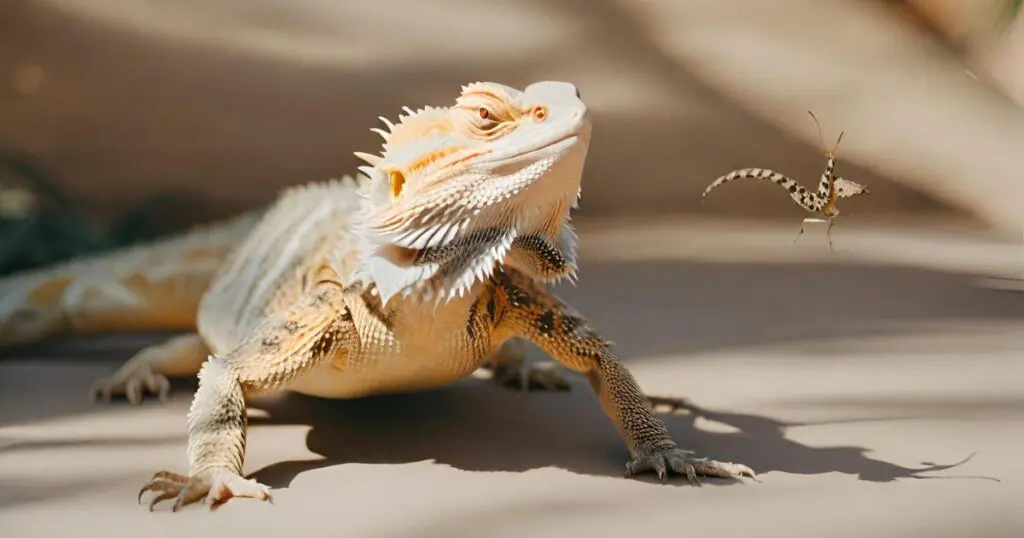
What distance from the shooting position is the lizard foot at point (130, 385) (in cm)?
337

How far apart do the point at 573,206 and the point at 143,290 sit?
208 centimetres

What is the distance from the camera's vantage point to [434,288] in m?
2.40

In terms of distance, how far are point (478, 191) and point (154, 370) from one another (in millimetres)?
1755

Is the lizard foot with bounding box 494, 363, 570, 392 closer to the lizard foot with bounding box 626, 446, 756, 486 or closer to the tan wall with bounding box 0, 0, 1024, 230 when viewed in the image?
the lizard foot with bounding box 626, 446, 756, 486

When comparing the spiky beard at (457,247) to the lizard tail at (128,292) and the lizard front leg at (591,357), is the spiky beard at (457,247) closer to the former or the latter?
the lizard front leg at (591,357)

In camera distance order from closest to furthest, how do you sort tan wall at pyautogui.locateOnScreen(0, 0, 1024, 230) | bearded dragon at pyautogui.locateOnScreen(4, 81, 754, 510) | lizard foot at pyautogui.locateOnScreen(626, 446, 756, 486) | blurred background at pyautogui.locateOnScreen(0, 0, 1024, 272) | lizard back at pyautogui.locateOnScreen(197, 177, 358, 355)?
bearded dragon at pyautogui.locateOnScreen(4, 81, 754, 510), lizard foot at pyautogui.locateOnScreen(626, 446, 756, 486), lizard back at pyautogui.locateOnScreen(197, 177, 358, 355), blurred background at pyautogui.locateOnScreen(0, 0, 1024, 272), tan wall at pyautogui.locateOnScreen(0, 0, 1024, 230)

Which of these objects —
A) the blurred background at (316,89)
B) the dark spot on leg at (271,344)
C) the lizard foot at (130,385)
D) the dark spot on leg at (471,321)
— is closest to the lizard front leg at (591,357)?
the dark spot on leg at (471,321)

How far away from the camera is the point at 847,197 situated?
2.22 meters

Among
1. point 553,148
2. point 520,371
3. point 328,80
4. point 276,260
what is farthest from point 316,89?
point 553,148

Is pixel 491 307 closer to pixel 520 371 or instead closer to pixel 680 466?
pixel 680 466

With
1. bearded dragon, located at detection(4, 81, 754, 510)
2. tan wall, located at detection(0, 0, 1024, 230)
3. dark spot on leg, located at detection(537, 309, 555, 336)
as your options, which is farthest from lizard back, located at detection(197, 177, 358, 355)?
tan wall, located at detection(0, 0, 1024, 230)

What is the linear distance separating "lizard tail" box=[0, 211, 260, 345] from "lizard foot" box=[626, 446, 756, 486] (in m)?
1.84

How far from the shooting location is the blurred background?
476 centimetres

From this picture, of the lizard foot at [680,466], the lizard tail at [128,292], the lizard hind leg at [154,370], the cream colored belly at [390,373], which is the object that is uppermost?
the lizard tail at [128,292]
